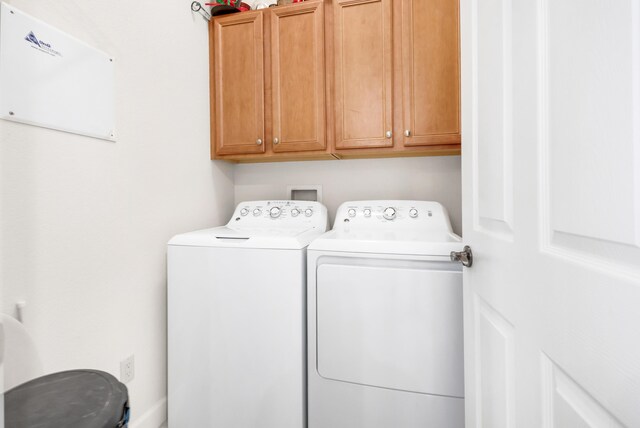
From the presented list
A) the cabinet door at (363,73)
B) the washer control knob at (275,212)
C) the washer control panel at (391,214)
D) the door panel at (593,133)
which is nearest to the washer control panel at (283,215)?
the washer control knob at (275,212)

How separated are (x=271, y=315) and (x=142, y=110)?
114cm

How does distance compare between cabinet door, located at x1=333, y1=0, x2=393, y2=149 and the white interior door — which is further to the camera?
cabinet door, located at x1=333, y1=0, x2=393, y2=149

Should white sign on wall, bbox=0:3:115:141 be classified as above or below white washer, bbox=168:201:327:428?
above

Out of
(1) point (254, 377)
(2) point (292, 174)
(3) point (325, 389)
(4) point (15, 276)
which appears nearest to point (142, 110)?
(4) point (15, 276)

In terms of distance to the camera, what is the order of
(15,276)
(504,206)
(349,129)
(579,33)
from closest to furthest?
(579,33), (504,206), (15,276), (349,129)

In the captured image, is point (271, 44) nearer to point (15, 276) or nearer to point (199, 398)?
point (15, 276)

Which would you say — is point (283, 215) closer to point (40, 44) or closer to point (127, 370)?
point (127, 370)

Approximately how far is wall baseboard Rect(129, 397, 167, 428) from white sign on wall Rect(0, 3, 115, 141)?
1284 mm

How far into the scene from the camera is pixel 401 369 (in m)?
1.22

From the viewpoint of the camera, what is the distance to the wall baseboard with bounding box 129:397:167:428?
4.57 ft

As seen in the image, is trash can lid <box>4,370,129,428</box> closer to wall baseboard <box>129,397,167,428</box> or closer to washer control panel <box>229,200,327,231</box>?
wall baseboard <box>129,397,167,428</box>

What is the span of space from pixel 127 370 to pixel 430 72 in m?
2.06

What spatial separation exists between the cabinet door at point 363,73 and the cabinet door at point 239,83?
0.50 m

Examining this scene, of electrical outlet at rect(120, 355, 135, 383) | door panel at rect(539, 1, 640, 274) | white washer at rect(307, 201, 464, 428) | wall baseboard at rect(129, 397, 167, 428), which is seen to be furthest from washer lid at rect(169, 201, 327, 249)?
door panel at rect(539, 1, 640, 274)
